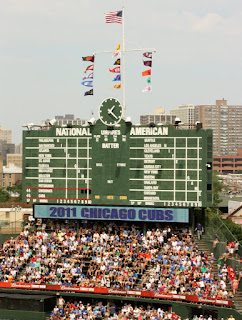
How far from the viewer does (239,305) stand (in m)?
34.2

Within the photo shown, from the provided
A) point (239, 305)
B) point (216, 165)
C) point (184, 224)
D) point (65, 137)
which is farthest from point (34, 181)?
point (216, 165)

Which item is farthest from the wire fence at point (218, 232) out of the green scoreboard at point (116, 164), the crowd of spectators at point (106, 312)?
the crowd of spectators at point (106, 312)

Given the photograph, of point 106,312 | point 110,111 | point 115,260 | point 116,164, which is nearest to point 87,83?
point 110,111

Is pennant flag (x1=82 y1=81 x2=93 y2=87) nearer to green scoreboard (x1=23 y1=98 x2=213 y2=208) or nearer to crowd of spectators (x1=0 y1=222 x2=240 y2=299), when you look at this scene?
green scoreboard (x1=23 y1=98 x2=213 y2=208)

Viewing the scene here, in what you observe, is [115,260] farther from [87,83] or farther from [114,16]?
[114,16]

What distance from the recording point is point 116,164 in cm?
3869

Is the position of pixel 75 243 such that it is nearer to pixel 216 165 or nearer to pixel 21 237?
pixel 21 237

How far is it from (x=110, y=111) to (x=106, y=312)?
1172 centimetres

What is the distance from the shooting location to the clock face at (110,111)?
127 ft

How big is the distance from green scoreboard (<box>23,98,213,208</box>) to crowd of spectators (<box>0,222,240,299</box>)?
7.70ft

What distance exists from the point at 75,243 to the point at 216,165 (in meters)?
147

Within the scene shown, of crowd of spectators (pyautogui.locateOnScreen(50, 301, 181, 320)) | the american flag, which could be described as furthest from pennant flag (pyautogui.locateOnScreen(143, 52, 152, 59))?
crowd of spectators (pyautogui.locateOnScreen(50, 301, 181, 320))

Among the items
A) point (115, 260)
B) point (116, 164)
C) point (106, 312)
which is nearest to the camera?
point (106, 312)

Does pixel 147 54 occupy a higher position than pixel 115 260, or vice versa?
pixel 147 54
